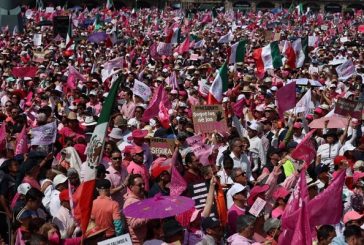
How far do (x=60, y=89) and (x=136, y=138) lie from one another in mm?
6056

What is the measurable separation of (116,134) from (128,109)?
2836 millimetres

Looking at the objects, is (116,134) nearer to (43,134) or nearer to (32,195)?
(43,134)

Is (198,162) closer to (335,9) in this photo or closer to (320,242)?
(320,242)

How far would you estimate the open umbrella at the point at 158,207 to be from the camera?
6148 mm

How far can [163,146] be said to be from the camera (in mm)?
8984

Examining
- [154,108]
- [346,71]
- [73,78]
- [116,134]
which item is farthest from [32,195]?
[346,71]

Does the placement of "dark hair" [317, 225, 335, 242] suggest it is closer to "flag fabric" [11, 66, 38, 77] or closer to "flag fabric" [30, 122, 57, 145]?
"flag fabric" [30, 122, 57, 145]

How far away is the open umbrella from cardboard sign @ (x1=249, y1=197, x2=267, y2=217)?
74cm

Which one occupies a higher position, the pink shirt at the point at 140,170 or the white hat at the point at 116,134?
the pink shirt at the point at 140,170

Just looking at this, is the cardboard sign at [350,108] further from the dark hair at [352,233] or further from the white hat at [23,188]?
the white hat at [23,188]

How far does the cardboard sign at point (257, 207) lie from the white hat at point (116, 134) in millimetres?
3222

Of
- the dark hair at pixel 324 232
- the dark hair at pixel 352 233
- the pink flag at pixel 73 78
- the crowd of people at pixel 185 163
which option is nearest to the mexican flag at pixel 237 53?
the crowd of people at pixel 185 163

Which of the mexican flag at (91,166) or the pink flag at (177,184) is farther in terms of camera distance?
the pink flag at (177,184)

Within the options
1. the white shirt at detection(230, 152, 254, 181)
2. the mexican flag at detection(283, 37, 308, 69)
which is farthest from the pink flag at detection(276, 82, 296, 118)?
the mexican flag at detection(283, 37, 308, 69)
